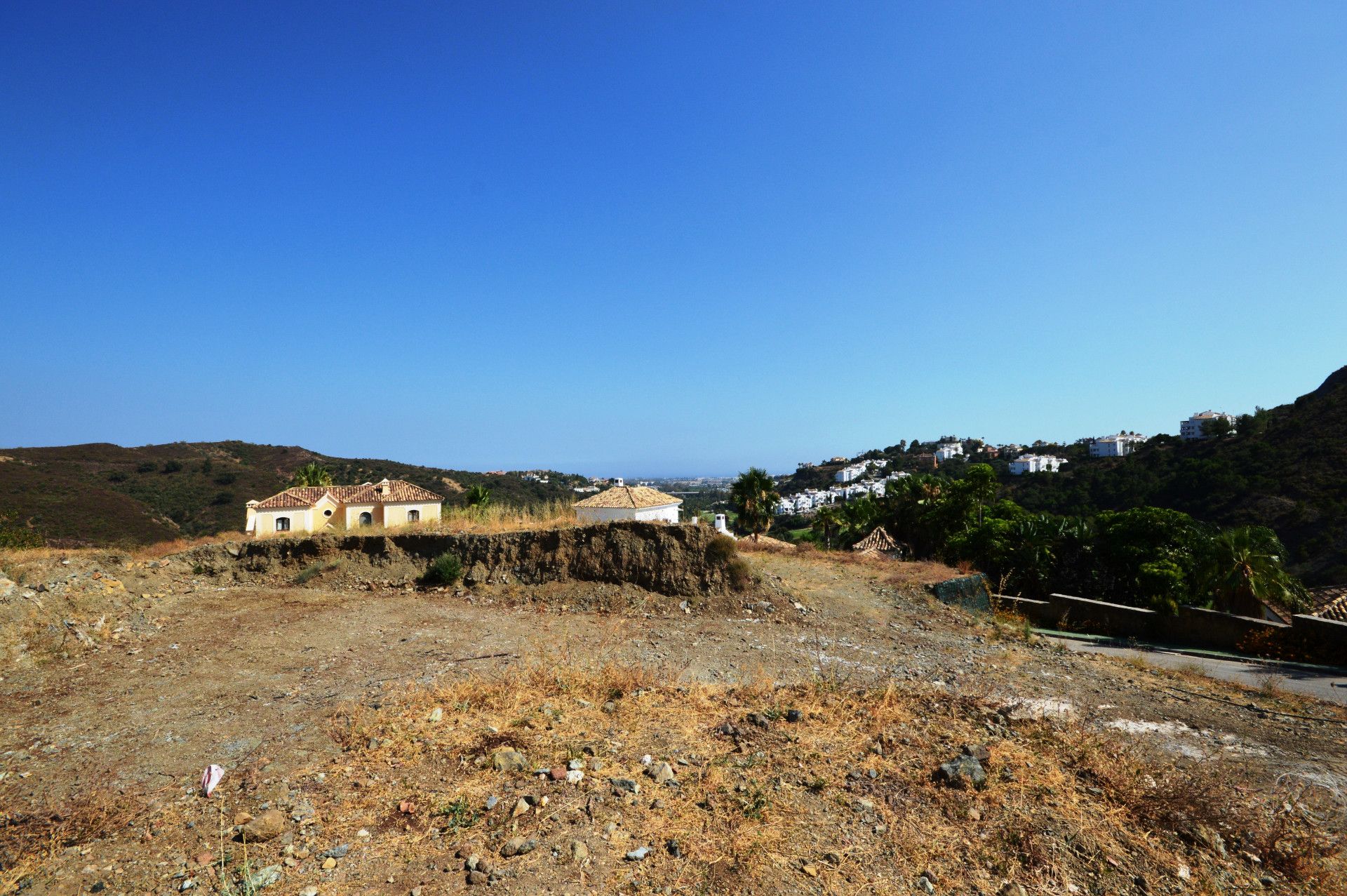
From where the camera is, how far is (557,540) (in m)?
14.5

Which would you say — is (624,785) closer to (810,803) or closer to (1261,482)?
(810,803)

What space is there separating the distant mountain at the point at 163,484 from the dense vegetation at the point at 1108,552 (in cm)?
2242

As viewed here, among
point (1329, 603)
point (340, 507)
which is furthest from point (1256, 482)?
point (340, 507)

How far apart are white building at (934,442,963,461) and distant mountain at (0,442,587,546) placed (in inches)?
3164

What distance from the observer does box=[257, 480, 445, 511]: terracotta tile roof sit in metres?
33.4

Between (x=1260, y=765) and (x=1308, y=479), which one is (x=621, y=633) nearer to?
(x=1260, y=765)

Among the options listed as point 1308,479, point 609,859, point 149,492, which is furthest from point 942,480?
point 149,492

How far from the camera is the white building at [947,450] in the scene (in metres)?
128

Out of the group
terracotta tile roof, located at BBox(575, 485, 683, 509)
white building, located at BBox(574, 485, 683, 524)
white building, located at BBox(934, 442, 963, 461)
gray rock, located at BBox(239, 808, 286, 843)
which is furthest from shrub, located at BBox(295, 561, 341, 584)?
white building, located at BBox(934, 442, 963, 461)

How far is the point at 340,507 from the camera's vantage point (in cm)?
3500

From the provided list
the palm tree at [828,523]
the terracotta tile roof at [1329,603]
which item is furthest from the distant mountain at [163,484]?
the terracotta tile roof at [1329,603]

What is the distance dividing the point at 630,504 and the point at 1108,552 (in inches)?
807

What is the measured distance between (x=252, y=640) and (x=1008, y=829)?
10.9m

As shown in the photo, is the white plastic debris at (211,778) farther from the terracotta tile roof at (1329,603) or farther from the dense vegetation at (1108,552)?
the terracotta tile roof at (1329,603)
